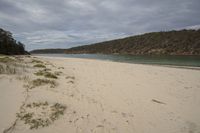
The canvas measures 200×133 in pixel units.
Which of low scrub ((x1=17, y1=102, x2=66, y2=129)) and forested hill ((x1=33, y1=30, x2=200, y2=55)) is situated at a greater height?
forested hill ((x1=33, y1=30, x2=200, y2=55))

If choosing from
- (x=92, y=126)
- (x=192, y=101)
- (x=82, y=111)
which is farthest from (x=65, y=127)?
(x=192, y=101)

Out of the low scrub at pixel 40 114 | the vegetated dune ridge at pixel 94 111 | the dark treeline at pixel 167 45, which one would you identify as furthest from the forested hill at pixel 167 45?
the low scrub at pixel 40 114

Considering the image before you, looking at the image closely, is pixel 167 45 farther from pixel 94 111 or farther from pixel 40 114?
pixel 40 114

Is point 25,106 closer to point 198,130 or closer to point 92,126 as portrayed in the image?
point 92,126

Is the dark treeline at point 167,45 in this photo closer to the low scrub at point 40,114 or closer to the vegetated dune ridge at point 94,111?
the vegetated dune ridge at point 94,111

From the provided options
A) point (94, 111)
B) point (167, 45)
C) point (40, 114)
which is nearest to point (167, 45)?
point (167, 45)

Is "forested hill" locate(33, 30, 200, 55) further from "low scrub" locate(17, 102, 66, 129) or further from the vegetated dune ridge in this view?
"low scrub" locate(17, 102, 66, 129)

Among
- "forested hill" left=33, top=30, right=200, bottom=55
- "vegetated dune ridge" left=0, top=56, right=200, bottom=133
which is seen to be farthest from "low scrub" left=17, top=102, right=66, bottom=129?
"forested hill" left=33, top=30, right=200, bottom=55

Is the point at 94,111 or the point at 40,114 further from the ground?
the point at 40,114

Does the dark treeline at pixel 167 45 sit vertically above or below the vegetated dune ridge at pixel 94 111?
above

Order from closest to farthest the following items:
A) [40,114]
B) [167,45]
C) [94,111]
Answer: [40,114] → [94,111] → [167,45]

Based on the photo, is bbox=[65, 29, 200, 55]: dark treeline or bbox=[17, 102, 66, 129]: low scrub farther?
bbox=[65, 29, 200, 55]: dark treeline

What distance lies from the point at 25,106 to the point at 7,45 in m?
84.8

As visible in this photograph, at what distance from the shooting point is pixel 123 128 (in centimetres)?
425
